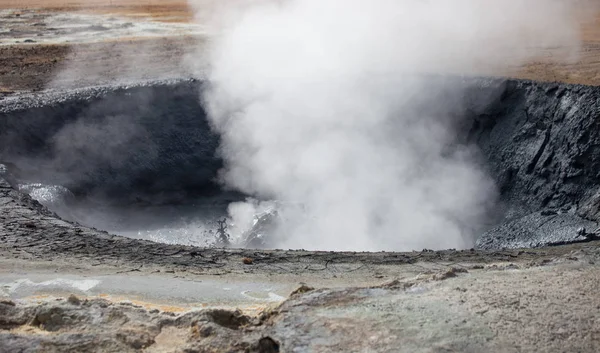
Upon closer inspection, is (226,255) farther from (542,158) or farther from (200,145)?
(542,158)

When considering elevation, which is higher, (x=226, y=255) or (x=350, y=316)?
(x=226, y=255)

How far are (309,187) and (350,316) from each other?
5.91 meters

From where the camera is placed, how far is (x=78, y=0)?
87.2 ft

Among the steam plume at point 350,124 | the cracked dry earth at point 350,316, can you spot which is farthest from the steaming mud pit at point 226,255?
the steam plume at point 350,124

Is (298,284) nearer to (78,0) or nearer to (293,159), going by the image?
(293,159)

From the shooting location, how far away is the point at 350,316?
434 centimetres

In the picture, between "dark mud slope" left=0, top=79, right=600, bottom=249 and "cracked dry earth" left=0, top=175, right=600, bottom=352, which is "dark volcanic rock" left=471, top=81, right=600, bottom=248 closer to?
A: "dark mud slope" left=0, top=79, right=600, bottom=249

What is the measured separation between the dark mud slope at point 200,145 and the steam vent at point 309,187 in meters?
0.03

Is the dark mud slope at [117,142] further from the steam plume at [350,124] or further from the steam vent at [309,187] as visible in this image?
the steam plume at [350,124]

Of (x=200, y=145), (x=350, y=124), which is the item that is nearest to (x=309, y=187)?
(x=350, y=124)

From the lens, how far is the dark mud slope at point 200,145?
834cm

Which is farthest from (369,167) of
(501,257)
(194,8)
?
(194,8)

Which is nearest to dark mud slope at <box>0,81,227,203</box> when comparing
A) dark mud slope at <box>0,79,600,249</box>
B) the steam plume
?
dark mud slope at <box>0,79,600,249</box>

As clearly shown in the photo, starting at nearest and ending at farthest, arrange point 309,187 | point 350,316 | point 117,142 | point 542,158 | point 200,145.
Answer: point 350,316, point 542,158, point 117,142, point 309,187, point 200,145
